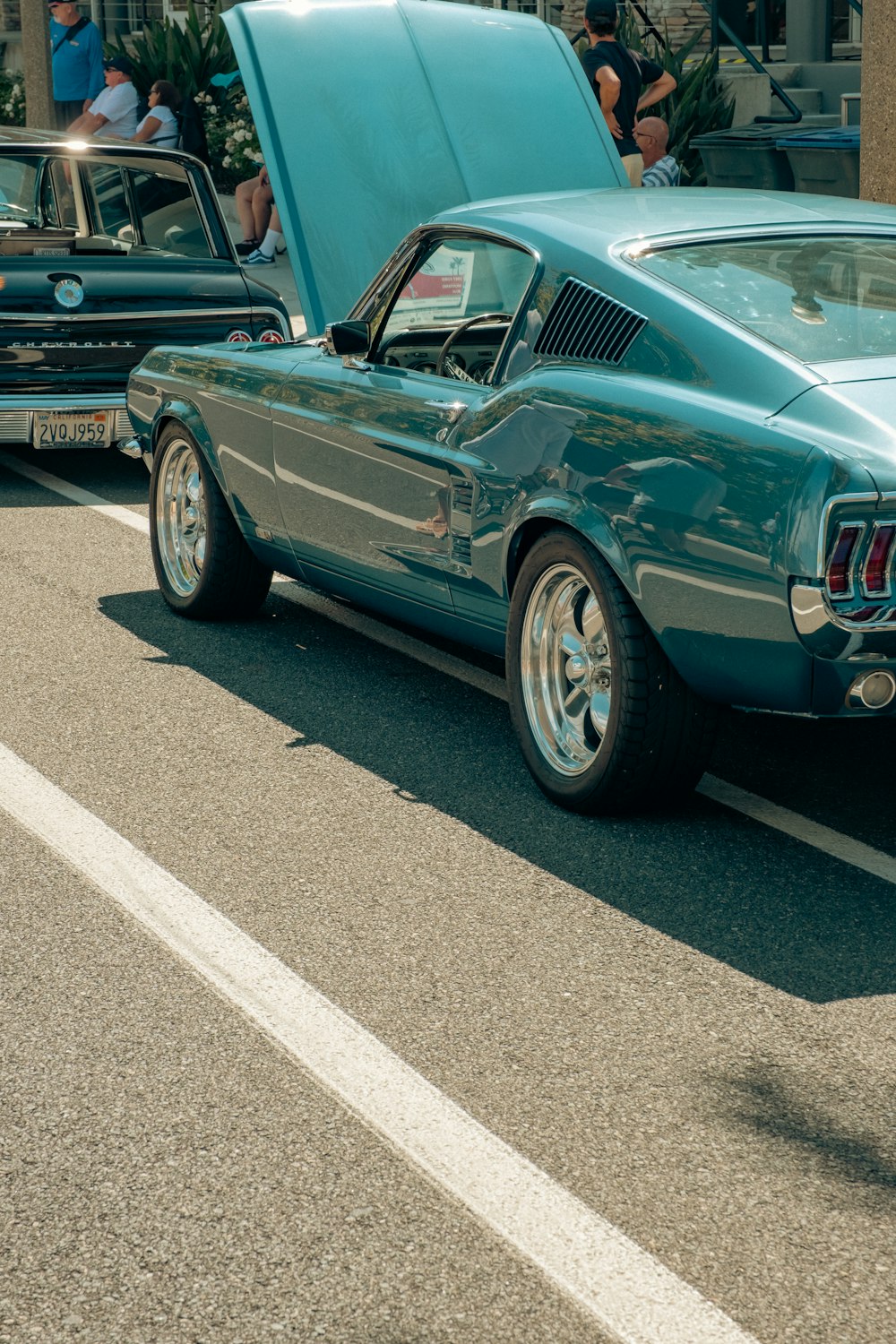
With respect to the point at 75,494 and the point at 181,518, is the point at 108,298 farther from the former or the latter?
the point at 181,518

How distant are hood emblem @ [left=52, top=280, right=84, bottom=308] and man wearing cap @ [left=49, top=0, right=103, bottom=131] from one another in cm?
998

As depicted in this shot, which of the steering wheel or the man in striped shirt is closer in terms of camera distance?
the steering wheel

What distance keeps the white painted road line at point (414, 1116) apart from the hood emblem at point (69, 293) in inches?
199

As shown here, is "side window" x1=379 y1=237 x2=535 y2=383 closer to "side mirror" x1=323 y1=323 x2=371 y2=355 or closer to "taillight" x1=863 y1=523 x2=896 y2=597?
"side mirror" x1=323 y1=323 x2=371 y2=355

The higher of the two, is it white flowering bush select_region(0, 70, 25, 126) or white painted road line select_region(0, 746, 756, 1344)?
white painted road line select_region(0, 746, 756, 1344)

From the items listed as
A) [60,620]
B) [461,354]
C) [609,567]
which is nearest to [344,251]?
[60,620]

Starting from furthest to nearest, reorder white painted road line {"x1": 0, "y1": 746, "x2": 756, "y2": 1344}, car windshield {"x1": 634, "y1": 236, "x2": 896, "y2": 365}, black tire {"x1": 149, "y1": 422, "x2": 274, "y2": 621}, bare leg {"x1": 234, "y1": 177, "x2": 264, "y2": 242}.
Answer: bare leg {"x1": 234, "y1": 177, "x2": 264, "y2": 242} → black tire {"x1": 149, "y1": 422, "x2": 274, "y2": 621} → car windshield {"x1": 634, "y1": 236, "x2": 896, "y2": 365} → white painted road line {"x1": 0, "y1": 746, "x2": 756, "y2": 1344}

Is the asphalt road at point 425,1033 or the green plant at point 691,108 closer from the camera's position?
the asphalt road at point 425,1033

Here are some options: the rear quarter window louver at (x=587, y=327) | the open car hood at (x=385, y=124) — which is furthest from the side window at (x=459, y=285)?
the open car hood at (x=385, y=124)

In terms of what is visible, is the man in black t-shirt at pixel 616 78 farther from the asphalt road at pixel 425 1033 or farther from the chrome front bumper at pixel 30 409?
the asphalt road at pixel 425 1033

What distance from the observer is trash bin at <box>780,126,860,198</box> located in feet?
44.4

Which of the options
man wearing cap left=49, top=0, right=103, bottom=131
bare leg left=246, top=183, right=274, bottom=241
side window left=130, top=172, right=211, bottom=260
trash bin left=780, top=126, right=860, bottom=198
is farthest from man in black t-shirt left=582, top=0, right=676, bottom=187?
man wearing cap left=49, top=0, right=103, bottom=131

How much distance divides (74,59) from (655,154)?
686 cm

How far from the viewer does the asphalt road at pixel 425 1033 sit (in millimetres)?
2828
